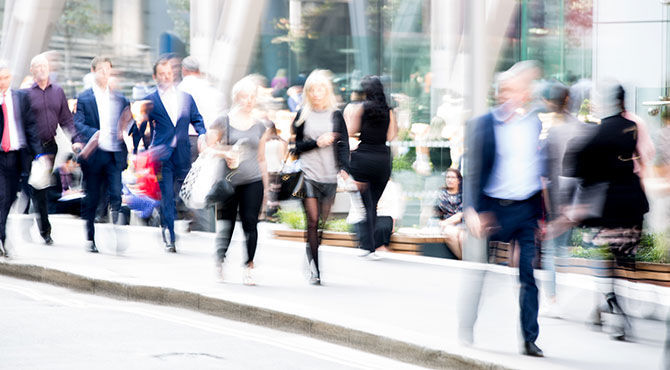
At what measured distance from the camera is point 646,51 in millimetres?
12195

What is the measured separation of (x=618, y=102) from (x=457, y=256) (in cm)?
484

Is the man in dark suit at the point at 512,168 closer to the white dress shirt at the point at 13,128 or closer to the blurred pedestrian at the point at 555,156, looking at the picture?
the blurred pedestrian at the point at 555,156

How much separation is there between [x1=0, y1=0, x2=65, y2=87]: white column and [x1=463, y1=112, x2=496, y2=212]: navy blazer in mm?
17244

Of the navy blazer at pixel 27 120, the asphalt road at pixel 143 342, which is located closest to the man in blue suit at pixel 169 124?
the navy blazer at pixel 27 120

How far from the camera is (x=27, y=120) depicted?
11727 mm

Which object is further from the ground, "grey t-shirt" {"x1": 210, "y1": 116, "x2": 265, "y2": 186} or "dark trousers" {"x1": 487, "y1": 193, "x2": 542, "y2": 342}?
"grey t-shirt" {"x1": 210, "y1": 116, "x2": 265, "y2": 186}

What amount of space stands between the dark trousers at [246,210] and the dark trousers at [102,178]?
7.48 ft

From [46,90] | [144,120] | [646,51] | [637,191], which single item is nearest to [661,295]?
[637,191]

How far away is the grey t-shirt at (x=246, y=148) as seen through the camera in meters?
9.78

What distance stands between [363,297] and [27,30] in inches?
619

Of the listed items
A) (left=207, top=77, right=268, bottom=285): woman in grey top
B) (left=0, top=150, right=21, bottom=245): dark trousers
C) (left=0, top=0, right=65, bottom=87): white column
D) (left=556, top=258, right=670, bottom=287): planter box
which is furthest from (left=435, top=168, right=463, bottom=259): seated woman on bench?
(left=0, top=0, right=65, bottom=87): white column

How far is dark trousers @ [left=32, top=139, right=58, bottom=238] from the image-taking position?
12367 mm

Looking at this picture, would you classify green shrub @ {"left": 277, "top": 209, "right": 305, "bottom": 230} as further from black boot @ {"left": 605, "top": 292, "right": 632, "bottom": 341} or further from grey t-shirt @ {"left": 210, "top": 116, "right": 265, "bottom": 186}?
black boot @ {"left": 605, "top": 292, "right": 632, "bottom": 341}

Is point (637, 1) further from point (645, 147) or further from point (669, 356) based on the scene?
point (669, 356)
